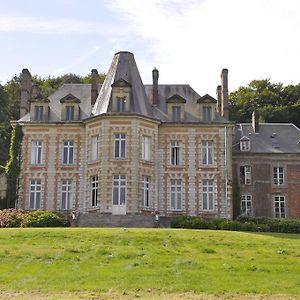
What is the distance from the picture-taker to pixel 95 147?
120ft

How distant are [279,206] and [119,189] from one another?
39.7ft

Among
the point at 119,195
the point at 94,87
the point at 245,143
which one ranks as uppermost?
the point at 94,87

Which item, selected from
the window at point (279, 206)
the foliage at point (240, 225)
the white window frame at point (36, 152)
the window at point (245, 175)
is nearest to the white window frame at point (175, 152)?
the foliage at point (240, 225)

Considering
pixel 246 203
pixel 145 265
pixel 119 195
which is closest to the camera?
pixel 145 265

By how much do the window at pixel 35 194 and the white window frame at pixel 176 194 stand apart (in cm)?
828

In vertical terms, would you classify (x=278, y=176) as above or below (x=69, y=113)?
below

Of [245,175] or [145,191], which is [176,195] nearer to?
[145,191]

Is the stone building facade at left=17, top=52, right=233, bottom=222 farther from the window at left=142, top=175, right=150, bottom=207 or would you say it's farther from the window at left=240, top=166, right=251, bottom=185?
the window at left=240, top=166, right=251, bottom=185

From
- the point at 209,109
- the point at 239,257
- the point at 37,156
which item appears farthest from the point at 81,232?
the point at 209,109

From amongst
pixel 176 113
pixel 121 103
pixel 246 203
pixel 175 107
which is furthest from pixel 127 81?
pixel 246 203

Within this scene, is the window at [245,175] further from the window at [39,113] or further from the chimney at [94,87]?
the window at [39,113]

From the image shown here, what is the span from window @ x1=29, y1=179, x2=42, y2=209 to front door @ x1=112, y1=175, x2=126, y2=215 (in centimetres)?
534

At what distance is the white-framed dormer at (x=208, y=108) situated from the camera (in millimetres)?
38062

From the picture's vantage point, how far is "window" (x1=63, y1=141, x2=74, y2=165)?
37375 millimetres
